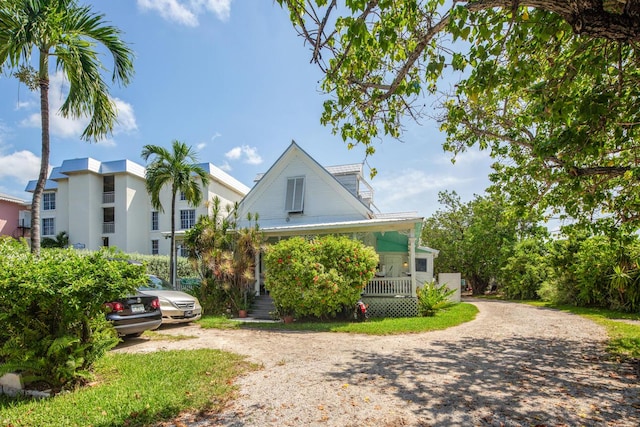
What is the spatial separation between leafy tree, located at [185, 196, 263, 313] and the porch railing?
15.9 ft

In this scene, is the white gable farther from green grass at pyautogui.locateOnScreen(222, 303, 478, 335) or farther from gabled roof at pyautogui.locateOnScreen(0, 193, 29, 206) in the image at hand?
gabled roof at pyautogui.locateOnScreen(0, 193, 29, 206)

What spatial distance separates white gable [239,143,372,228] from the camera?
55.5 feet

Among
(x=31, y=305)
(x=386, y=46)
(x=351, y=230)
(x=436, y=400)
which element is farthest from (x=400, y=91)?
(x=351, y=230)

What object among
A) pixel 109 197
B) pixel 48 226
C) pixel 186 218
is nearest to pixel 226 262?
pixel 186 218

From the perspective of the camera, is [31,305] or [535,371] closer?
[31,305]

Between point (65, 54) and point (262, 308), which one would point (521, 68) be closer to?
point (65, 54)

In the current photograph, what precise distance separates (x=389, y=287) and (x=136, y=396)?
399 inches

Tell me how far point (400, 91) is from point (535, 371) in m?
5.31

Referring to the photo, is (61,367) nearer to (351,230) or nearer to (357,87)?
(357,87)

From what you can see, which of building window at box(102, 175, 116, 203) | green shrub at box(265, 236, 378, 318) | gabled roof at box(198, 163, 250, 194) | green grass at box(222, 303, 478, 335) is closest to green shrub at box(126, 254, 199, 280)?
gabled roof at box(198, 163, 250, 194)

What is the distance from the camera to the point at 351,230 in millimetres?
14305

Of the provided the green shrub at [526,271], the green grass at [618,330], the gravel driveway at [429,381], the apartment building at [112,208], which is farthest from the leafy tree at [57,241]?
the green shrub at [526,271]

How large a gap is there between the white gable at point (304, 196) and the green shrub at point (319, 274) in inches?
199

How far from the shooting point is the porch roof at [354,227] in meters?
12.7
